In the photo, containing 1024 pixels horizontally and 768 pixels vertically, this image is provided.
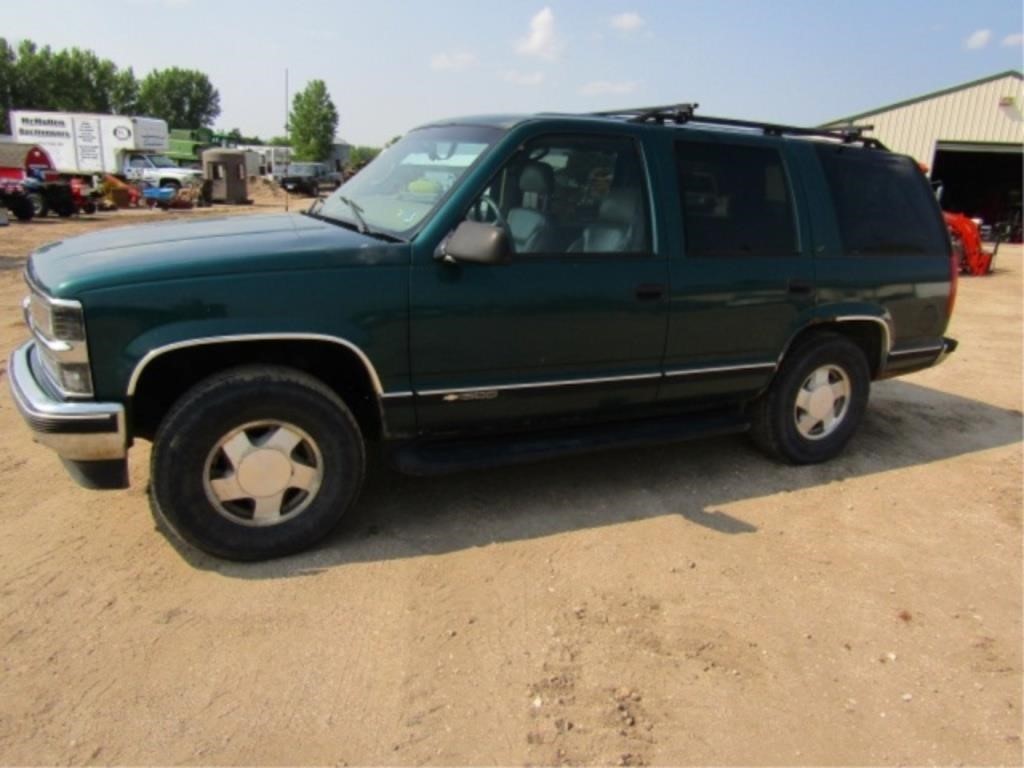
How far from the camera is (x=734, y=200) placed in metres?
4.10

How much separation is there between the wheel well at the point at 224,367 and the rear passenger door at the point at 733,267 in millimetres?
1639

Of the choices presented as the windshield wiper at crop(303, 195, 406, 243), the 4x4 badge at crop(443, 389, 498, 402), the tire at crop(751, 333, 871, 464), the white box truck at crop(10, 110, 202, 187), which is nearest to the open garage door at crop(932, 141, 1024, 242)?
the tire at crop(751, 333, 871, 464)

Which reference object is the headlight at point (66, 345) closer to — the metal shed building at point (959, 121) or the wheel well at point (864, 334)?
the wheel well at point (864, 334)

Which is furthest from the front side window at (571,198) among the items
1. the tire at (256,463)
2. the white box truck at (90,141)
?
the white box truck at (90,141)

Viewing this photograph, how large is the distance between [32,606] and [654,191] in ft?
10.8

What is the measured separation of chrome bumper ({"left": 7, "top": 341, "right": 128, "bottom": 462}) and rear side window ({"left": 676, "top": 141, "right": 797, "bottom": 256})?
278cm

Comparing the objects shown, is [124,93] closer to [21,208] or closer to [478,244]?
[21,208]

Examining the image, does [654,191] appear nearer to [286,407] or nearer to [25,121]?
[286,407]

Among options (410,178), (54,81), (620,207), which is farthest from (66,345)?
(54,81)

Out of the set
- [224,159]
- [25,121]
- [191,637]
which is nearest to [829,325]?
[191,637]

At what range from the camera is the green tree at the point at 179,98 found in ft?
333

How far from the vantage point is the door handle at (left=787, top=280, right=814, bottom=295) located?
424cm

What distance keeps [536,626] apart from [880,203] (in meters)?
3.48

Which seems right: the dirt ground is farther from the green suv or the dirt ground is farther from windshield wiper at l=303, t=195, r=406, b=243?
windshield wiper at l=303, t=195, r=406, b=243
